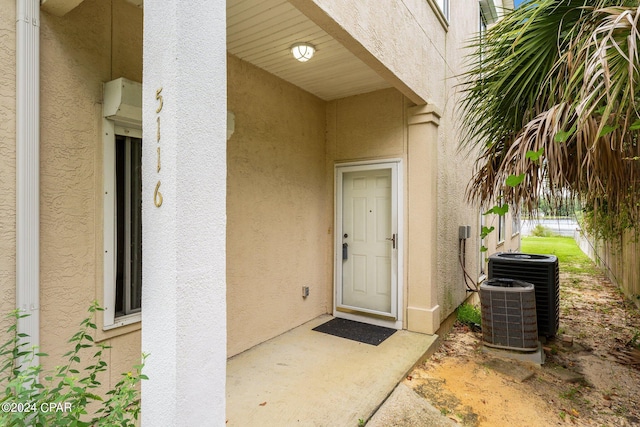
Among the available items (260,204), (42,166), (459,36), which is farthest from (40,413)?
(459,36)

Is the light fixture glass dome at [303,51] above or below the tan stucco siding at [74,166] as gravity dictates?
above

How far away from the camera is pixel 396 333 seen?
4.93 metres

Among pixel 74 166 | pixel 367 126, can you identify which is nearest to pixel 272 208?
pixel 367 126

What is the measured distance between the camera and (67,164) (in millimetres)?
2574

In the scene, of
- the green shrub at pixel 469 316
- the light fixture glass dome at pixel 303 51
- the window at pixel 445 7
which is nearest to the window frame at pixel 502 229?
the green shrub at pixel 469 316

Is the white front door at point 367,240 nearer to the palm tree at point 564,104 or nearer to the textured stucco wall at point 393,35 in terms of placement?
the textured stucco wall at point 393,35

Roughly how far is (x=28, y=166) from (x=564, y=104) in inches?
151

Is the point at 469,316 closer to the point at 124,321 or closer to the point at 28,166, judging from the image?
the point at 124,321

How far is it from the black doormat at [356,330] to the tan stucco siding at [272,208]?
39 cm

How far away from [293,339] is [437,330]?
215cm

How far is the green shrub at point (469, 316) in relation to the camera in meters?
5.73

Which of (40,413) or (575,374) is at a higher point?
(40,413)

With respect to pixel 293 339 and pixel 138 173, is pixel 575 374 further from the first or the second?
pixel 138 173

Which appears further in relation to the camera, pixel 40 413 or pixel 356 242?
pixel 356 242
